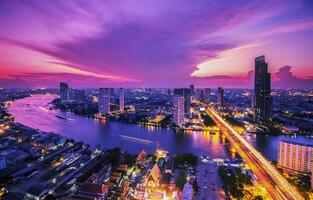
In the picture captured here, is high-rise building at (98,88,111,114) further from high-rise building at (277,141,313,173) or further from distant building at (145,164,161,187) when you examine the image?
high-rise building at (277,141,313,173)

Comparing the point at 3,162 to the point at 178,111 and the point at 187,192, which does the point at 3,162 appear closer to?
the point at 187,192

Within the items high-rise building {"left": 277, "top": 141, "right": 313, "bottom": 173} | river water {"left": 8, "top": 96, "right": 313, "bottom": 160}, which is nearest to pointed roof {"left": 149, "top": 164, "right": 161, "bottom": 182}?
river water {"left": 8, "top": 96, "right": 313, "bottom": 160}

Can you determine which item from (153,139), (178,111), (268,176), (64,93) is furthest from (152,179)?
(64,93)

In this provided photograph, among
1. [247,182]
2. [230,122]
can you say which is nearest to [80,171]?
[247,182]

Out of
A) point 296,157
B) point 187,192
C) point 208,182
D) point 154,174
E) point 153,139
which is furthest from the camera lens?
point 153,139

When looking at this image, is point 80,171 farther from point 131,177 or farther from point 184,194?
point 184,194
